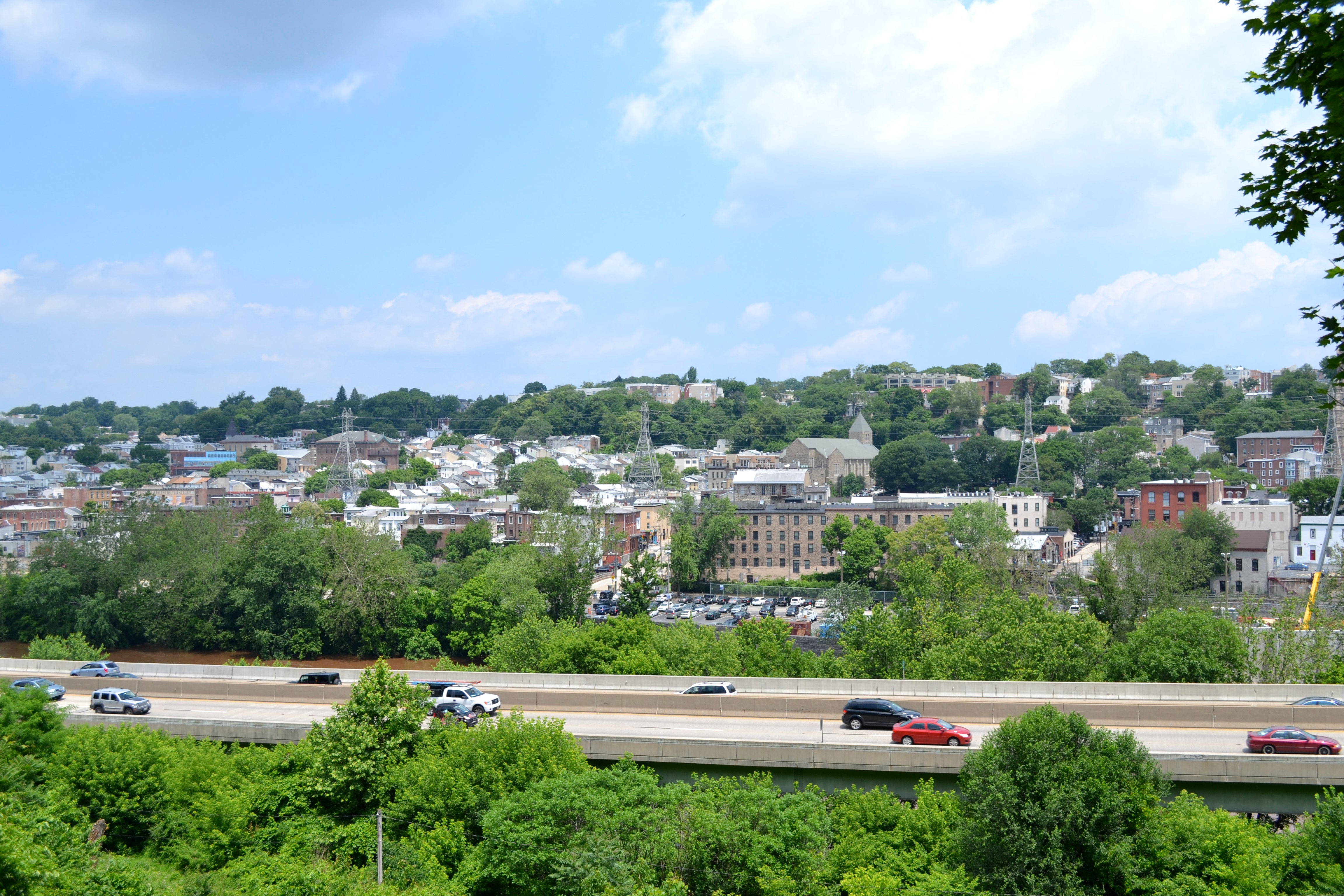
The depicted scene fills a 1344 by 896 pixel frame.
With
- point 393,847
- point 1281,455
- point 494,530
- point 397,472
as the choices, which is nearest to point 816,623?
point 494,530

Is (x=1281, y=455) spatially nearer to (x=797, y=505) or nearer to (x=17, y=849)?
(x=797, y=505)

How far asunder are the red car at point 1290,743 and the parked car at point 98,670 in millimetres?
31251

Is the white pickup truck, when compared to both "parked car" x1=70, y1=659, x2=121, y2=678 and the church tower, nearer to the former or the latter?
"parked car" x1=70, y1=659, x2=121, y2=678

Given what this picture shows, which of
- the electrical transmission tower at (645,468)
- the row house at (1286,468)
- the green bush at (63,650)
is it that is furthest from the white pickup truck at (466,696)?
the row house at (1286,468)

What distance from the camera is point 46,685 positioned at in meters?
28.4

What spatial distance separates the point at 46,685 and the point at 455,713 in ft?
43.8

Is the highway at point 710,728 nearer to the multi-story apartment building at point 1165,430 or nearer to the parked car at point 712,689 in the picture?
the parked car at point 712,689

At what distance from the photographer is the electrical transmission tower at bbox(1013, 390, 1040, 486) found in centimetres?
9956

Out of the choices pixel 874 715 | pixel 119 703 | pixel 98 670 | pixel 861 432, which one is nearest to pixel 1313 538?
pixel 874 715

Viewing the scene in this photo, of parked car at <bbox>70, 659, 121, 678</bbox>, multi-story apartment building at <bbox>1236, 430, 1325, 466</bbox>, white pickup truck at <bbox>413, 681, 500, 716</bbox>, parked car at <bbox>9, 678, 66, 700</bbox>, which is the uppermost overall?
multi-story apartment building at <bbox>1236, 430, 1325, 466</bbox>

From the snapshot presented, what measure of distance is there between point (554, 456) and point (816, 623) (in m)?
93.3

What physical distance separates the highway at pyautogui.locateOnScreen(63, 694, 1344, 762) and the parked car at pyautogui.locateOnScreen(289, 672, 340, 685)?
230 centimetres

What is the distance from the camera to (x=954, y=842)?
16516 millimetres

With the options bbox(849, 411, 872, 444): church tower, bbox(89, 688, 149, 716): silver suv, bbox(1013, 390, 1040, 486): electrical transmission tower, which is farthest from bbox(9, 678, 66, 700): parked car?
bbox(849, 411, 872, 444): church tower
